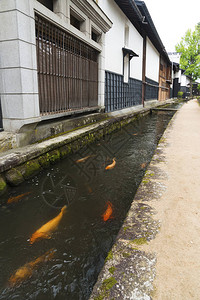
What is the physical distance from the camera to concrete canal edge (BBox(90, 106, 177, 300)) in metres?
1.37

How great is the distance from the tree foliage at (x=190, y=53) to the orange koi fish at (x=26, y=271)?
49.2m

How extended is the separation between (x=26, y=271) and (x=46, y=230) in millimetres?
650

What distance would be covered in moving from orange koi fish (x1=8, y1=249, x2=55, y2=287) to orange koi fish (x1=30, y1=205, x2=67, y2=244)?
0.31 metres

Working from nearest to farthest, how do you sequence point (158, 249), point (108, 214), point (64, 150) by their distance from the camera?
point (158, 249) → point (108, 214) → point (64, 150)

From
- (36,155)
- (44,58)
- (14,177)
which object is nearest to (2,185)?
(14,177)

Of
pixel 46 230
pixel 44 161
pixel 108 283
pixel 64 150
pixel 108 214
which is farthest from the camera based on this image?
pixel 64 150

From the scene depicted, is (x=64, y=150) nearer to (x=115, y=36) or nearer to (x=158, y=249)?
(x=158, y=249)

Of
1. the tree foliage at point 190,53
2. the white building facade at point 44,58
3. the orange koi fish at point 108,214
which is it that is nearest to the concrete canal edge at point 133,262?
the orange koi fish at point 108,214

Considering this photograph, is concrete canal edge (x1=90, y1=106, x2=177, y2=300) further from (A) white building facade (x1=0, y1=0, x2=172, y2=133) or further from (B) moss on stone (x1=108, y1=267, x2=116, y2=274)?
(A) white building facade (x1=0, y1=0, x2=172, y2=133)

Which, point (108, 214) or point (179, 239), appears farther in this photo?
point (108, 214)

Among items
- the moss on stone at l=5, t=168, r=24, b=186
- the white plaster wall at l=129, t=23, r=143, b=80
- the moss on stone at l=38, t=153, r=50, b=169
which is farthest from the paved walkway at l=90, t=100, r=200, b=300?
the white plaster wall at l=129, t=23, r=143, b=80

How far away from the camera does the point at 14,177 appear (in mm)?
3791

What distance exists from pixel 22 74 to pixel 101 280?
4.18 metres

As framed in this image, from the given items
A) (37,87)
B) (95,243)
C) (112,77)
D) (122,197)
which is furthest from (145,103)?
(95,243)
